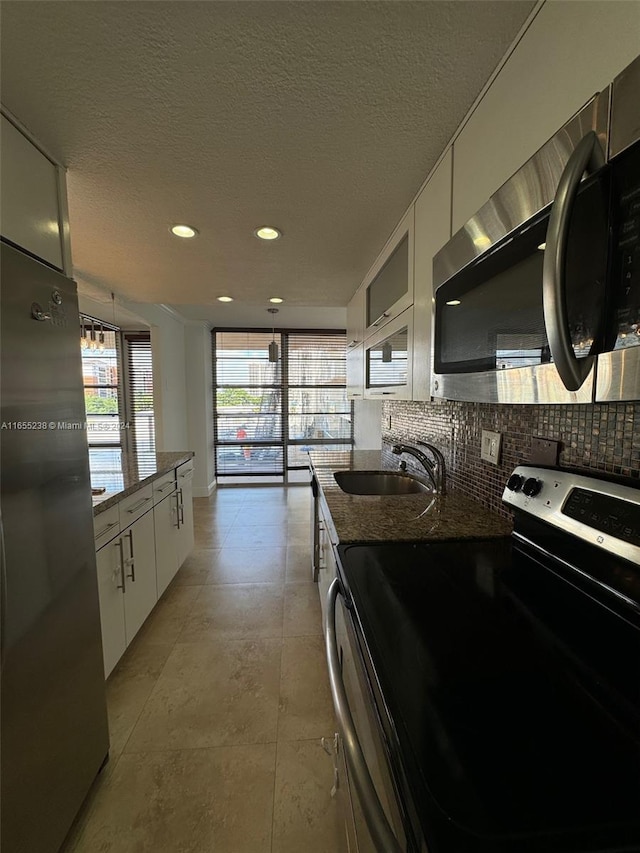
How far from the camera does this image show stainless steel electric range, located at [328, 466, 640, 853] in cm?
37

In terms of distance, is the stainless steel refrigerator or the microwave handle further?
the stainless steel refrigerator

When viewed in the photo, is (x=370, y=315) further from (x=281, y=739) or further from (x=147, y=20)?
(x=281, y=739)

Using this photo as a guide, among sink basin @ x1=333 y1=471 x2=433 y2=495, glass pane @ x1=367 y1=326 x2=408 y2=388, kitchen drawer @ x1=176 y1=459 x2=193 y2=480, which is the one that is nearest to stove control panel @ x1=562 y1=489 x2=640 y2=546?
glass pane @ x1=367 y1=326 x2=408 y2=388

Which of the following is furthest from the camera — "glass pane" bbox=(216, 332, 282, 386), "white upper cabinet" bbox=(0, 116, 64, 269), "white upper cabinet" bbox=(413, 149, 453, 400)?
"glass pane" bbox=(216, 332, 282, 386)

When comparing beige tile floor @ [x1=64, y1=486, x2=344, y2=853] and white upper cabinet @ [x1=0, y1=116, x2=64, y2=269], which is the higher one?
white upper cabinet @ [x1=0, y1=116, x2=64, y2=269]

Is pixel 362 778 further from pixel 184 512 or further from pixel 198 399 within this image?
pixel 198 399

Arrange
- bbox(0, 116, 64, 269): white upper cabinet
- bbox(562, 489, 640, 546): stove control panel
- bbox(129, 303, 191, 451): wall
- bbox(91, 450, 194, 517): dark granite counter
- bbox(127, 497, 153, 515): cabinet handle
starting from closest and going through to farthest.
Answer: bbox(562, 489, 640, 546): stove control panel, bbox(0, 116, 64, 269): white upper cabinet, bbox(91, 450, 194, 517): dark granite counter, bbox(127, 497, 153, 515): cabinet handle, bbox(129, 303, 191, 451): wall

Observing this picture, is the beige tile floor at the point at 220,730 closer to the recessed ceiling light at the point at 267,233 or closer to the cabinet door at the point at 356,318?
the cabinet door at the point at 356,318

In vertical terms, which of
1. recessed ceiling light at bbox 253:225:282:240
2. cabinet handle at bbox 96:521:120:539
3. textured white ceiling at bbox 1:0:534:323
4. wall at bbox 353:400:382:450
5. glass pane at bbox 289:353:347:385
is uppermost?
recessed ceiling light at bbox 253:225:282:240

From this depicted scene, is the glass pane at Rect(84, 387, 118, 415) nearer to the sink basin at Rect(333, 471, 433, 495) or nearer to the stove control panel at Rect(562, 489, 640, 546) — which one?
the sink basin at Rect(333, 471, 433, 495)

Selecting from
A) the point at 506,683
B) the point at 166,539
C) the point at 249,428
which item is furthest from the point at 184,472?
the point at 249,428

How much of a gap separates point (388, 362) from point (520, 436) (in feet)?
2.75

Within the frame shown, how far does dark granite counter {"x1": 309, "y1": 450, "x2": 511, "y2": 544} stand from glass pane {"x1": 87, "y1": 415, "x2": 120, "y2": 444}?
387cm

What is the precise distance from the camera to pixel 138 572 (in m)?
1.92
